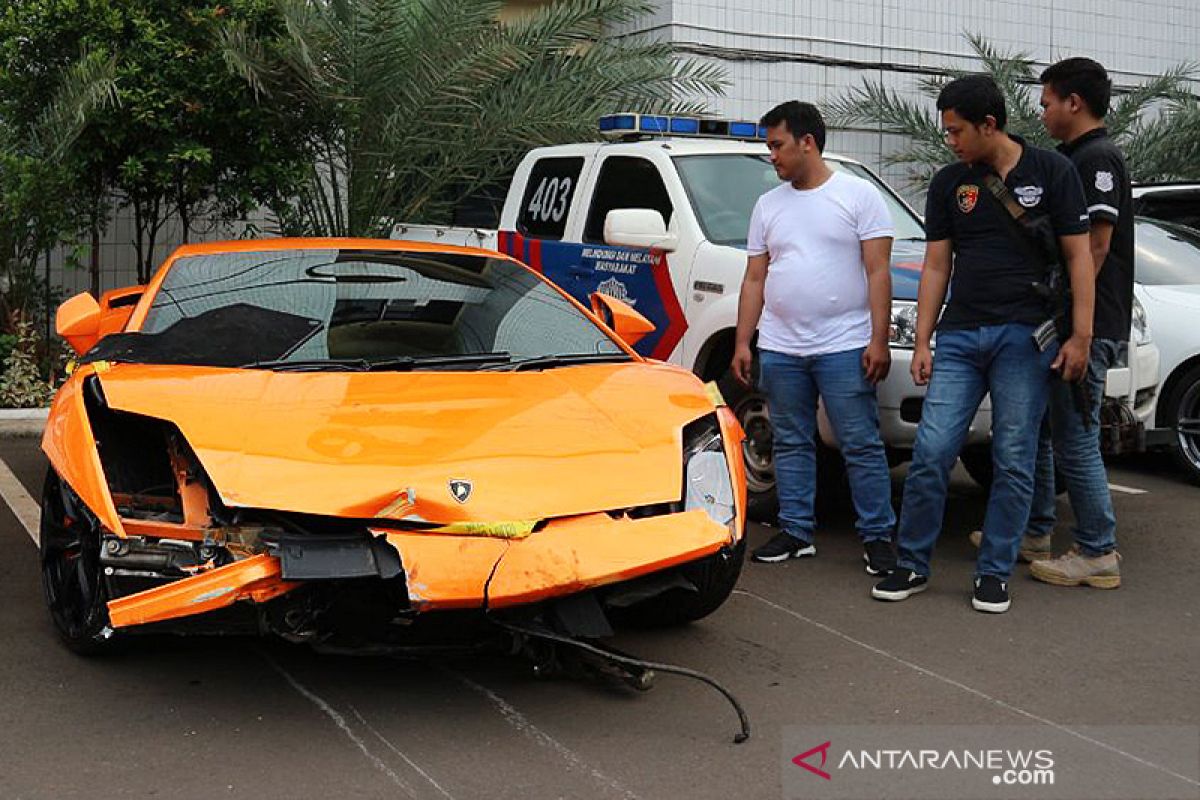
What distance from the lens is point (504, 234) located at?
29.7 feet

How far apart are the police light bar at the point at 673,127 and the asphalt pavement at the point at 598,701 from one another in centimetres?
337

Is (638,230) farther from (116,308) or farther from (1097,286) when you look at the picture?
(116,308)

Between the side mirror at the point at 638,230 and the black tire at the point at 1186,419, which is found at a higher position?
the side mirror at the point at 638,230

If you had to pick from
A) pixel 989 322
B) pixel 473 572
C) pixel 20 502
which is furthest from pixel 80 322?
pixel 989 322

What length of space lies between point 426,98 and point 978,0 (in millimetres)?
7811

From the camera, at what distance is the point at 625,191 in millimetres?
8281

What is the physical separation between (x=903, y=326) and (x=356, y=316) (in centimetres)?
247

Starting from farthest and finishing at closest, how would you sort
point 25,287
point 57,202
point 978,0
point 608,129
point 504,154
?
point 978,0, point 504,154, point 25,287, point 57,202, point 608,129

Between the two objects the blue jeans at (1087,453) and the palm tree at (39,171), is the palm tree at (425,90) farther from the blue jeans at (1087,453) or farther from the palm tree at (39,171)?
the blue jeans at (1087,453)

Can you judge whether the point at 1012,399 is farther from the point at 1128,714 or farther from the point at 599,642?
the point at 599,642

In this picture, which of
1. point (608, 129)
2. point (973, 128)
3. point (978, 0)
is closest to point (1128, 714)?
point (973, 128)

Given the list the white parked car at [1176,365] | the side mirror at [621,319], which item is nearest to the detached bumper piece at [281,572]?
the side mirror at [621,319]

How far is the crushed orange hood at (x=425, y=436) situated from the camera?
14.3 ft

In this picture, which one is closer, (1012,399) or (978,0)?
(1012,399)
